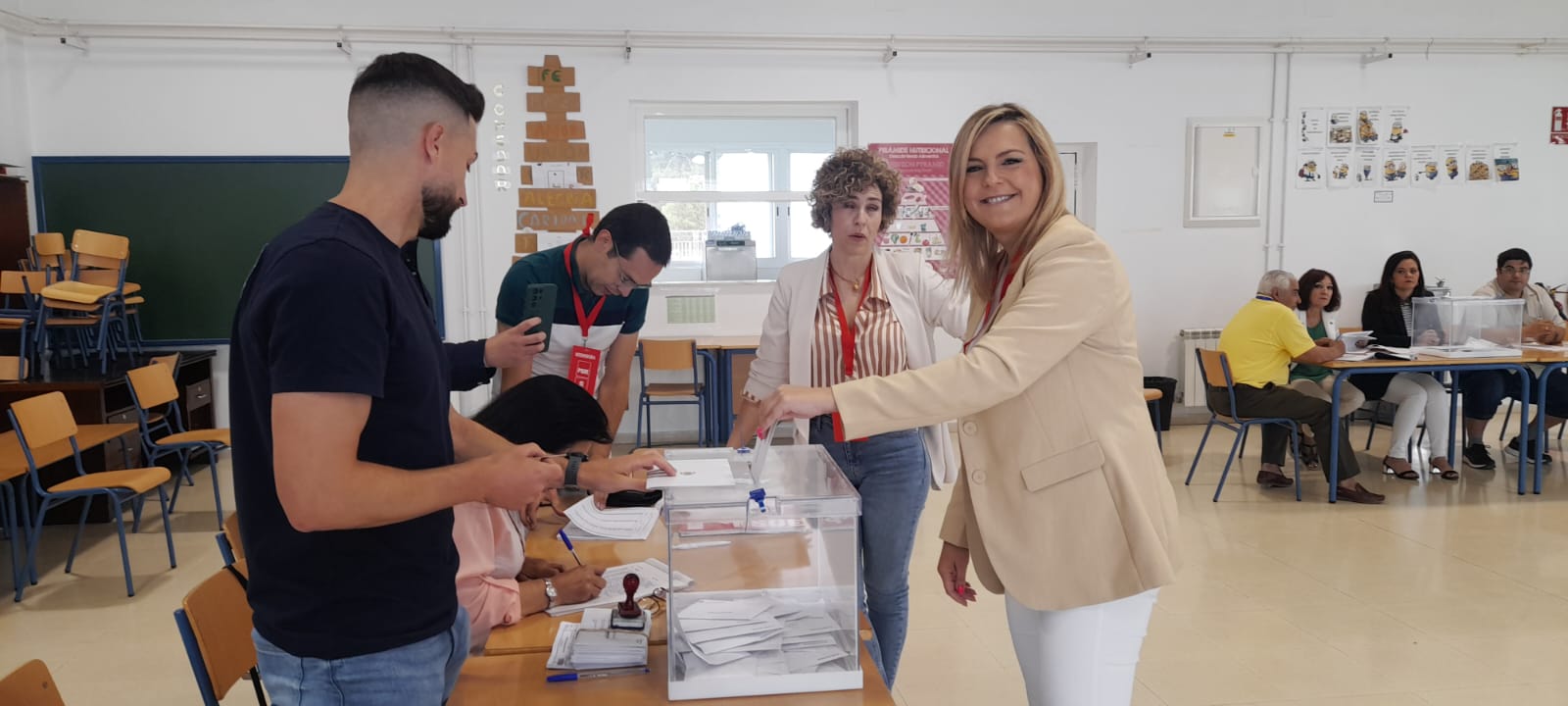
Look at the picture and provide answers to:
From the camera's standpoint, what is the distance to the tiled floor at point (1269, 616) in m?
2.92

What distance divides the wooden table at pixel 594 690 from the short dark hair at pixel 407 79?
2.85 feet

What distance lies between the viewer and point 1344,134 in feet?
23.4

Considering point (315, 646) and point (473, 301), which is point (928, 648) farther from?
point (473, 301)

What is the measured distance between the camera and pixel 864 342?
2.42 m

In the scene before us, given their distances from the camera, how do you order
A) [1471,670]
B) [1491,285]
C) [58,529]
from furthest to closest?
[1491,285] < [58,529] < [1471,670]

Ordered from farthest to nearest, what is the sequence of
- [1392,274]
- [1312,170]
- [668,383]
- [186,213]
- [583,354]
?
[1312,170] < [668,383] < [186,213] < [1392,274] < [583,354]

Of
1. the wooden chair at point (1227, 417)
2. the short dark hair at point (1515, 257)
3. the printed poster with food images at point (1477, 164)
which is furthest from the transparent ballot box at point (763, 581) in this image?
the printed poster with food images at point (1477, 164)

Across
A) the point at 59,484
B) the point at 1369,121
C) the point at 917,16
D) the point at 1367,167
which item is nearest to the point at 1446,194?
the point at 1367,167

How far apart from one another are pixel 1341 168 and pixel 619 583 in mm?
7105

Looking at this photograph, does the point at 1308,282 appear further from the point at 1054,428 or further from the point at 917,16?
the point at 1054,428

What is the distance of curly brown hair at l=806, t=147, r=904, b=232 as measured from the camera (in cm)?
241

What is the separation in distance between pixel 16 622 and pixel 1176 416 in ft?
22.6

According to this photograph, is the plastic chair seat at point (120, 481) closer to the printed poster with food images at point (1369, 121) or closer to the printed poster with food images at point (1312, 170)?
the printed poster with food images at point (1312, 170)

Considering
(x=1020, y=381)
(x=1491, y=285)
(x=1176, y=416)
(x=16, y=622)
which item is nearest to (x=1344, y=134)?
(x=1491, y=285)
